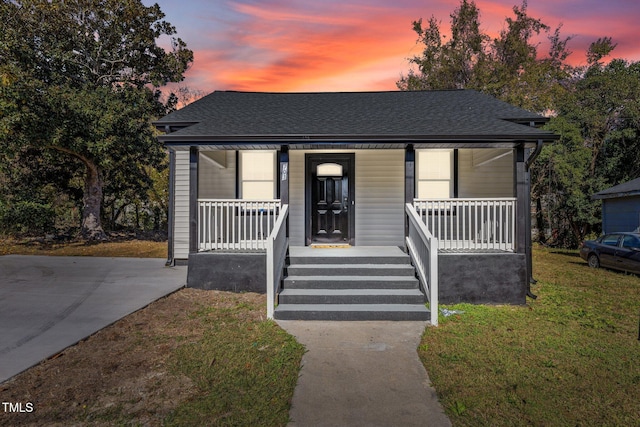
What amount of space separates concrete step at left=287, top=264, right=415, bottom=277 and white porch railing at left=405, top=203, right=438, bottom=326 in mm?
288

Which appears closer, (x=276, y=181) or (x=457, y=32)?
(x=276, y=181)

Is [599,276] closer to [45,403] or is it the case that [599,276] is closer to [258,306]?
[258,306]

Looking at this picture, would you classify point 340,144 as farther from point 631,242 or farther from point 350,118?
point 631,242

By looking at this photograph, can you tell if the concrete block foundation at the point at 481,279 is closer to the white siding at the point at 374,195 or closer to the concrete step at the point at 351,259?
the concrete step at the point at 351,259

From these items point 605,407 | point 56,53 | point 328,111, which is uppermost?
point 56,53

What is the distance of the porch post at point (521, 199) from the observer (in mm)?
6582

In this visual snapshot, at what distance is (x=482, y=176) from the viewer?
29.1 ft

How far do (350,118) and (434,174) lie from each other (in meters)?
2.53

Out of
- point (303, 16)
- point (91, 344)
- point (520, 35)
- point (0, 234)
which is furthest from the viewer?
point (520, 35)

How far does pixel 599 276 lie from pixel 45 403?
451 inches

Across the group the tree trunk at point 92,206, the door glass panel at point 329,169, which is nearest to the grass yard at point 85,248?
the tree trunk at point 92,206

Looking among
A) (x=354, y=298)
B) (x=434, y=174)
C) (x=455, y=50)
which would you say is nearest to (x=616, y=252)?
(x=434, y=174)

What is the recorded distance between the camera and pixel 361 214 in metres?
8.80

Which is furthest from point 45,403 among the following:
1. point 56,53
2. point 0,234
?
point 0,234
